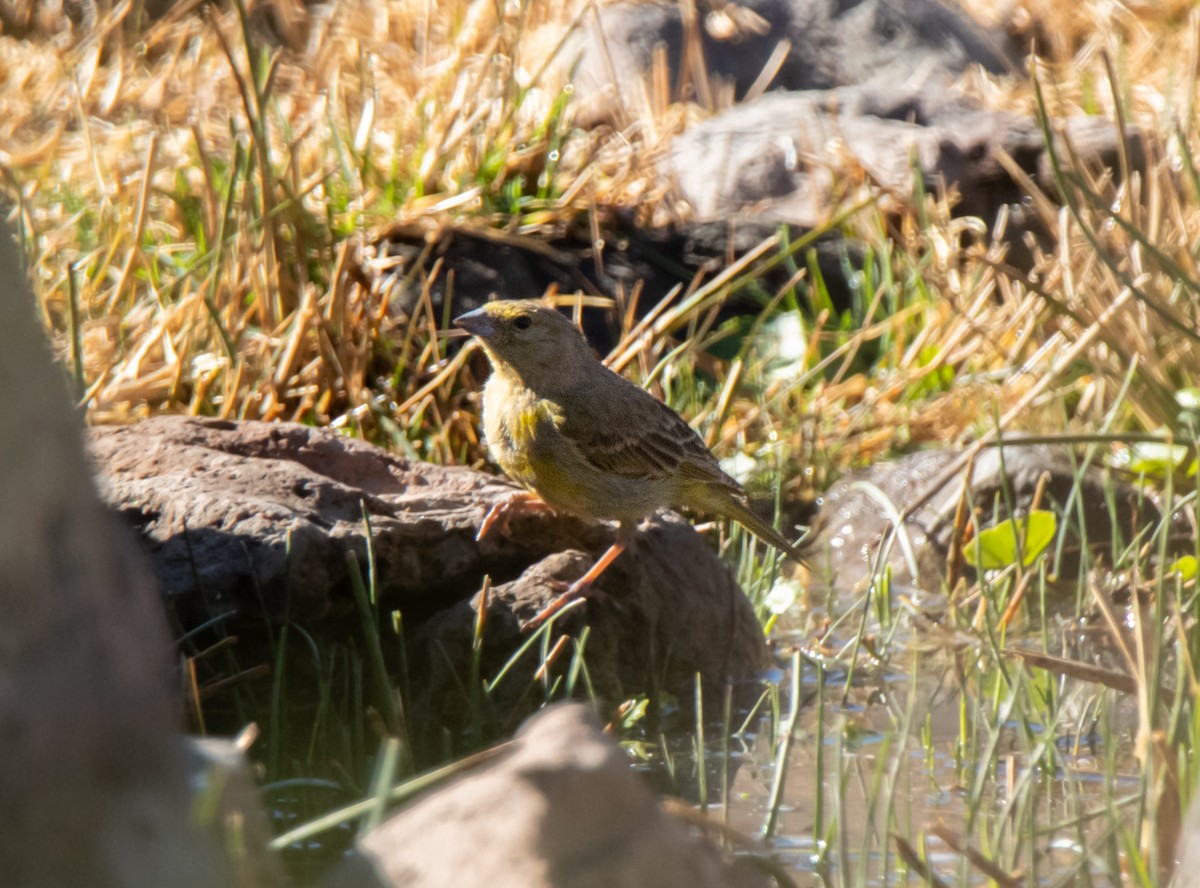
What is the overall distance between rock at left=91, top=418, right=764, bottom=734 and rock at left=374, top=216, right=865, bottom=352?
5.85ft

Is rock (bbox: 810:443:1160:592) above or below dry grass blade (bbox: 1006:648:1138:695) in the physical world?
below

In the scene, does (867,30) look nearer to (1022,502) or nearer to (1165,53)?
(1165,53)

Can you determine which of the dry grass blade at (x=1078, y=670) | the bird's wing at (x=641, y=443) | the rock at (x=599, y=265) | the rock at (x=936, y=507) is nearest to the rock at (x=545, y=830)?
the dry grass blade at (x=1078, y=670)

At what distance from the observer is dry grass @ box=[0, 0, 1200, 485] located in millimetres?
5566

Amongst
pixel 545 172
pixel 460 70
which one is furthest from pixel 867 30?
pixel 545 172

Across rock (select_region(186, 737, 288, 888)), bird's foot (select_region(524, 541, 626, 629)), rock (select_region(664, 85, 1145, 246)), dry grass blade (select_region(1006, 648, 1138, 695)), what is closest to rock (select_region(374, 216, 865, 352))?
rock (select_region(664, 85, 1145, 246))

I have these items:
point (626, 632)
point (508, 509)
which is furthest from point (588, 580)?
point (508, 509)

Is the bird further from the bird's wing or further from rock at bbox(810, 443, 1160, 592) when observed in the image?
rock at bbox(810, 443, 1160, 592)

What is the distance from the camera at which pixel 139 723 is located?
1.69m

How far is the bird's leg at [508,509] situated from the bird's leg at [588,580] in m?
0.26

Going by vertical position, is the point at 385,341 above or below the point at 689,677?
above

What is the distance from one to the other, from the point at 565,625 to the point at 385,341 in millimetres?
2376

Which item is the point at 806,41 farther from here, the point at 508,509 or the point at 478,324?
the point at 508,509

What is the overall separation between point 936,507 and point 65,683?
190 inches
